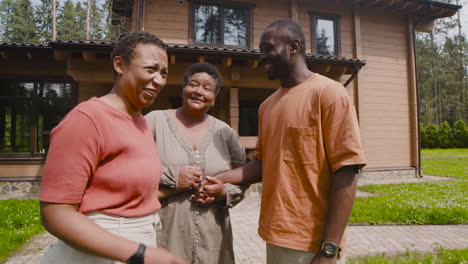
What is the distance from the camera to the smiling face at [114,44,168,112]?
52.6 inches

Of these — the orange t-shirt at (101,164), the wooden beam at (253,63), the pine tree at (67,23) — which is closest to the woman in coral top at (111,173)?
the orange t-shirt at (101,164)

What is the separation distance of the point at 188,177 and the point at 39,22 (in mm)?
46327

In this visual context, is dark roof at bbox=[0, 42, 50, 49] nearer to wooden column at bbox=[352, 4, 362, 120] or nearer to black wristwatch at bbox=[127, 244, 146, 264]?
black wristwatch at bbox=[127, 244, 146, 264]

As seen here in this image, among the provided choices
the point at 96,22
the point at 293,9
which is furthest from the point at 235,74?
the point at 96,22

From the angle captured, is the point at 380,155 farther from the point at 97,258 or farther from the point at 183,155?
the point at 97,258

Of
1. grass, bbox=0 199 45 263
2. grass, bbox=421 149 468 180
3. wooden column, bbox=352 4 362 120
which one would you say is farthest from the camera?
grass, bbox=421 149 468 180

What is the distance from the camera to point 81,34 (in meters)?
37.9

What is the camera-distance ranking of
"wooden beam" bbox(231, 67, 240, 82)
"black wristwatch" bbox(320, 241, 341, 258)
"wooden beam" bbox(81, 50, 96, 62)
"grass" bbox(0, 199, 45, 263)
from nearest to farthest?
"black wristwatch" bbox(320, 241, 341, 258), "grass" bbox(0, 199, 45, 263), "wooden beam" bbox(81, 50, 96, 62), "wooden beam" bbox(231, 67, 240, 82)

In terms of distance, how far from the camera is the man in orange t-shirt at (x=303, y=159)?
4.97 feet

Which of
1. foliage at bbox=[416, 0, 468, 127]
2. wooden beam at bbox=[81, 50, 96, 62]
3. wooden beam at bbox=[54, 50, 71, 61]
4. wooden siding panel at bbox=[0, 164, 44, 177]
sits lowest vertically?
wooden siding panel at bbox=[0, 164, 44, 177]

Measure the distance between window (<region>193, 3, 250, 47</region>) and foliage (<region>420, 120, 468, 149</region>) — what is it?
1178 inches

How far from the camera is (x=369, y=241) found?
4.37 metres

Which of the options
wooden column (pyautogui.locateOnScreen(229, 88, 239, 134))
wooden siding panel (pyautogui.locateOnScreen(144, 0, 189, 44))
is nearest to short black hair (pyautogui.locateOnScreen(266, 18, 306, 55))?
wooden column (pyautogui.locateOnScreen(229, 88, 239, 134))

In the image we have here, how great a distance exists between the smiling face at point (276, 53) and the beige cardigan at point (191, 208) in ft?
2.20
